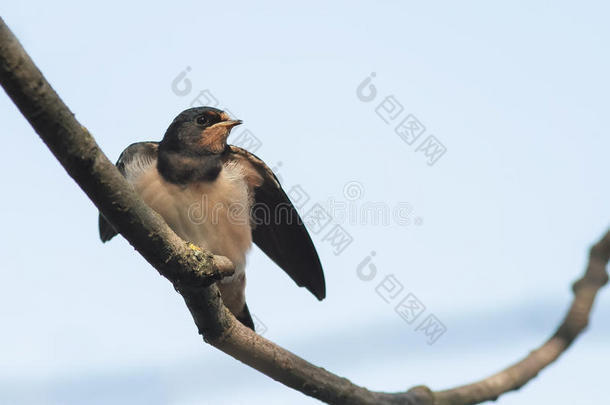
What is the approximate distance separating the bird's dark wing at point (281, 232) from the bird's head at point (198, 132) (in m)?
0.18

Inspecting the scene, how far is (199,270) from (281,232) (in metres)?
2.93

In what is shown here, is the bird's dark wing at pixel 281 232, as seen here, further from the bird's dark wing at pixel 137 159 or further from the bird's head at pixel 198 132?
the bird's dark wing at pixel 137 159

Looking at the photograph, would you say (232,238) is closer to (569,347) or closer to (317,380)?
(317,380)

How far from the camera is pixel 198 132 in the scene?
6715 millimetres

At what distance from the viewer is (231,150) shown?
6805 mm

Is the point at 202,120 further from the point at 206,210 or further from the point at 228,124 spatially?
the point at 206,210

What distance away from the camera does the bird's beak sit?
6688 mm

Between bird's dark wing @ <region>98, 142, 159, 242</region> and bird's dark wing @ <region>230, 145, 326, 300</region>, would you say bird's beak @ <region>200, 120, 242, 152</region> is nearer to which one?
bird's dark wing @ <region>230, 145, 326, 300</region>

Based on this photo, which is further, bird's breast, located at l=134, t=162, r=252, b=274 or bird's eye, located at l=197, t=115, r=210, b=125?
bird's eye, located at l=197, t=115, r=210, b=125

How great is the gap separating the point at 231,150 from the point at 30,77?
414 centimetres

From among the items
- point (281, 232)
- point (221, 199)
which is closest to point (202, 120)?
→ point (221, 199)

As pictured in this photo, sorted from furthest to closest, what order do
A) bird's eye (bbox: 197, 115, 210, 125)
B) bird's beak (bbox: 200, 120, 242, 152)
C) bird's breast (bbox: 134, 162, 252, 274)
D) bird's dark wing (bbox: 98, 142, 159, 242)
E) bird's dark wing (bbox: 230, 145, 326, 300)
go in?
bird's eye (bbox: 197, 115, 210, 125) < bird's beak (bbox: 200, 120, 242, 152) < bird's dark wing (bbox: 98, 142, 159, 242) < bird's dark wing (bbox: 230, 145, 326, 300) < bird's breast (bbox: 134, 162, 252, 274)

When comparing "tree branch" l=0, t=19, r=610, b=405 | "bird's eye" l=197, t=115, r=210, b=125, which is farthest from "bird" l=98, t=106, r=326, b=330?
"tree branch" l=0, t=19, r=610, b=405

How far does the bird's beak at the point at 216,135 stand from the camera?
669 centimetres
